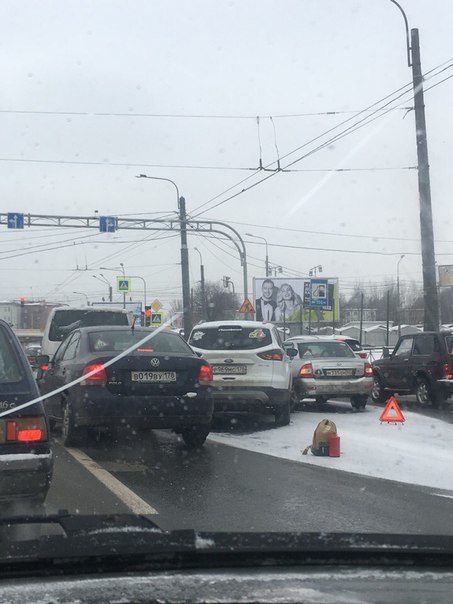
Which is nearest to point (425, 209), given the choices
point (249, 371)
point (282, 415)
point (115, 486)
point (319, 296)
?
point (282, 415)

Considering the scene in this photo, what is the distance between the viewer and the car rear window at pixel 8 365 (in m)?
5.31

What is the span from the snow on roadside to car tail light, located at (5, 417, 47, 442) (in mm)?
4139

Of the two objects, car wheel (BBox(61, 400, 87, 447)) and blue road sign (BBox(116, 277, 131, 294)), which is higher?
blue road sign (BBox(116, 277, 131, 294))

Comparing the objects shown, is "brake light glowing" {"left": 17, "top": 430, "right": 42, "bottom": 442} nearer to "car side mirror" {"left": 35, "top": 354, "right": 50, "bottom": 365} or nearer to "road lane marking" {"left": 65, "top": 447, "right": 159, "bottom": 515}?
"road lane marking" {"left": 65, "top": 447, "right": 159, "bottom": 515}

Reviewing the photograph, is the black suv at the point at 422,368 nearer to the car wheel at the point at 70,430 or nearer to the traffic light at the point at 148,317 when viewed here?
the car wheel at the point at 70,430

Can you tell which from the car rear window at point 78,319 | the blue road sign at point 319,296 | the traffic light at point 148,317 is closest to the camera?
the car rear window at point 78,319

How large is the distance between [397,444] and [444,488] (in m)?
2.75

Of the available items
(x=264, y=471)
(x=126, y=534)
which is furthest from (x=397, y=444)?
(x=126, y=534)

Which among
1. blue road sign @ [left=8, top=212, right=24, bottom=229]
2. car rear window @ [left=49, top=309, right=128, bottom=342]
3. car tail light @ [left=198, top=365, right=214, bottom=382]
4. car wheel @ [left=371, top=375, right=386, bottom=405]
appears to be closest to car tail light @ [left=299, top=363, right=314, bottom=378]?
car wheel @ [left=371, top=375, right=386, bottom=405]

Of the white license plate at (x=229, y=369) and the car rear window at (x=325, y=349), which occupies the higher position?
the car rear window at (x=325, y=349)

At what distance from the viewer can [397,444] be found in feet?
33.8

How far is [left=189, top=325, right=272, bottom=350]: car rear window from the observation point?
12352mm

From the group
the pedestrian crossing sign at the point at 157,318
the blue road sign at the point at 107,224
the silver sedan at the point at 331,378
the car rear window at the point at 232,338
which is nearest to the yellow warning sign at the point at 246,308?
the blue road sign at the point at 107,224

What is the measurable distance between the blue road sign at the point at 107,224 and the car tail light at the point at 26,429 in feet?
86.5
